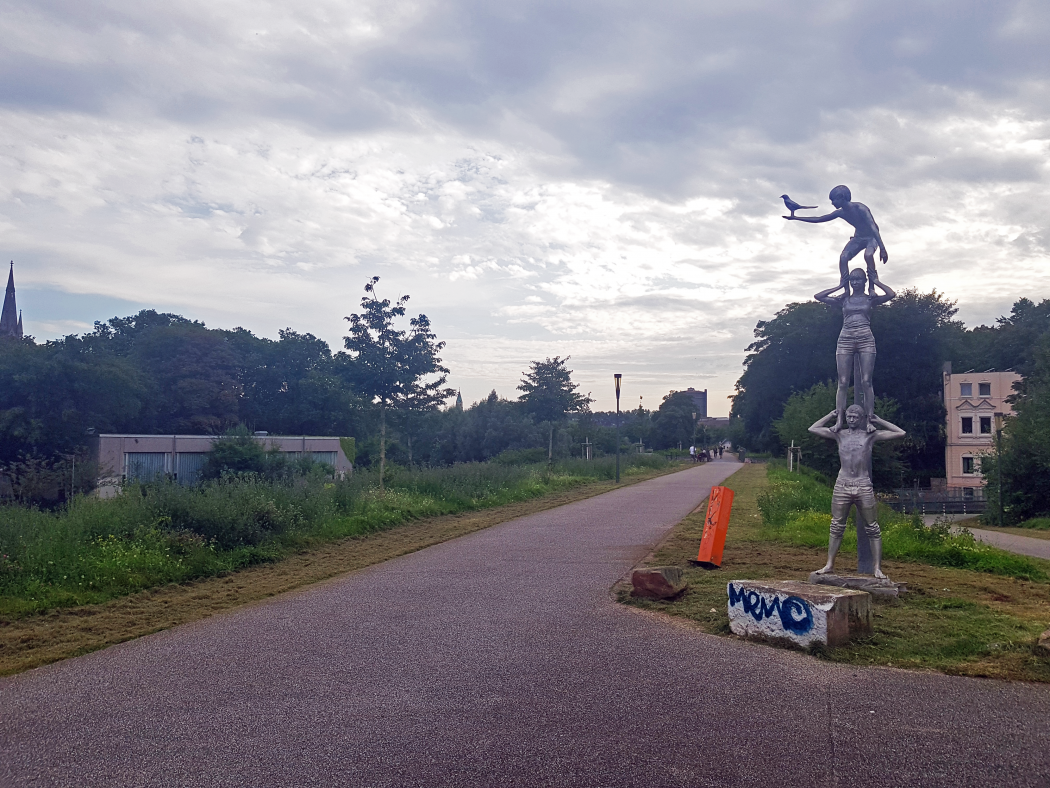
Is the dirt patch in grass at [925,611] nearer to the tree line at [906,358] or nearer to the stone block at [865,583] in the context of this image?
the stone block at [865,583]

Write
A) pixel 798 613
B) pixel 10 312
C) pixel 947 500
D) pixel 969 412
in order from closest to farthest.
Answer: pixel 798 613, pixel 947 500, pixel 969 412, pixel 10 312

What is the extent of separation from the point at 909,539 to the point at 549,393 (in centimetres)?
3161

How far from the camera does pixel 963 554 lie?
11305 mm

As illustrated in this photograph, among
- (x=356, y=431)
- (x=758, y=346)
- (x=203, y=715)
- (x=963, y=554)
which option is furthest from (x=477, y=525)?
(x=758, y=346)

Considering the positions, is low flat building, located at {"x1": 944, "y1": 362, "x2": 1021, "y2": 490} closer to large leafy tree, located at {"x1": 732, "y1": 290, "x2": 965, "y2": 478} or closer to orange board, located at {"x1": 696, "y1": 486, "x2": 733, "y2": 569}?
Result: large leafy tree, located at {"x1": 732, "y1": 290, "x2": 965, "y2": 478}

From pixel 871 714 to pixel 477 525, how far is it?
464 inches

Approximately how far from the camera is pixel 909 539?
488 inches

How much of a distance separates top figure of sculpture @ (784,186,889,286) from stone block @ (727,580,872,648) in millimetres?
3832

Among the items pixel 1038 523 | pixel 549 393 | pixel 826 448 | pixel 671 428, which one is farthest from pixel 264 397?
pixel 671 428

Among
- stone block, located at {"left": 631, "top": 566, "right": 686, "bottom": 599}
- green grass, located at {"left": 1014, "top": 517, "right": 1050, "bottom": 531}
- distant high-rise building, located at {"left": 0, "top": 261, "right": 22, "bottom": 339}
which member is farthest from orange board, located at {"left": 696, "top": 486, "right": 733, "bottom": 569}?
distant high-rise building, located at {"left": 0, "top": 261, "right": 22, "bottom": 339}

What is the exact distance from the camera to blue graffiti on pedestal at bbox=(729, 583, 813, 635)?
245 inches

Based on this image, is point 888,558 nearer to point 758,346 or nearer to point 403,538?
point 403,538

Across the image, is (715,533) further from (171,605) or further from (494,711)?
(171,605)

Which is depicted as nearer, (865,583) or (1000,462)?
(865,583)
